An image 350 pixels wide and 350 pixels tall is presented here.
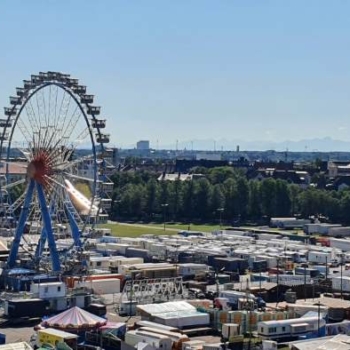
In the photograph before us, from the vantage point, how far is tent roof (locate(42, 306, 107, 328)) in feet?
95.3

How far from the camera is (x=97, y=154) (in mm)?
41000

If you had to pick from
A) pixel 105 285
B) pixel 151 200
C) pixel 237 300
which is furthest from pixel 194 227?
pixel 237 300

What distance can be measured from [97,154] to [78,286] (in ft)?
21.8

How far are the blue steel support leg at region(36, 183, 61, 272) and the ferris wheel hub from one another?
34cm

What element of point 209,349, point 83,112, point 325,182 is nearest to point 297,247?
point 83,112

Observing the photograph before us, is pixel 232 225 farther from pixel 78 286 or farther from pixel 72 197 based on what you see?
pixel 78 286

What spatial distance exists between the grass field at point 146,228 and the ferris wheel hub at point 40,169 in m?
23.3

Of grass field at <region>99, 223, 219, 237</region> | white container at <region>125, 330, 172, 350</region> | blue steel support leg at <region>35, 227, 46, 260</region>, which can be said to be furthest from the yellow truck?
grass field at <region>99, 223, 219, 237</region>

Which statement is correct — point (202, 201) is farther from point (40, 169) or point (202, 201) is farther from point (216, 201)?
point (40, 169)

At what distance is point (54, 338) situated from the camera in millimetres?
27359

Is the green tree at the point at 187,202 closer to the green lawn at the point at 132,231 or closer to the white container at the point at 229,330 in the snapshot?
the green lawn at the point at 132,231

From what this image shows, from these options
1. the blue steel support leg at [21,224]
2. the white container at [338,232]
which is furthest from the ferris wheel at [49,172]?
the white container at [338,232]

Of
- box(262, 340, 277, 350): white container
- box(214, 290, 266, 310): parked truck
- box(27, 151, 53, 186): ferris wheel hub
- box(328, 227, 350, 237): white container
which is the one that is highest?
box(27, 151, 53, 186): ferris wheel hub

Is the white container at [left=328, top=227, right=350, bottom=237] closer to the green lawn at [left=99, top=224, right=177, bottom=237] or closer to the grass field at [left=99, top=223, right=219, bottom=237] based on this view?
the grass field at [left=99, top=223, right=219, bottom=237]
